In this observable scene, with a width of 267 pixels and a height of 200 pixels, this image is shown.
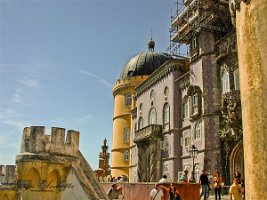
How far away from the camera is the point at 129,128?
149 feet

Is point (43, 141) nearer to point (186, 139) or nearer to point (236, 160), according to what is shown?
point (236, 160)

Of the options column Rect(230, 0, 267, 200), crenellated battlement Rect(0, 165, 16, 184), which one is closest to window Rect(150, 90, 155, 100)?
crenellated battlement Rect(0, 165, 16, 184)

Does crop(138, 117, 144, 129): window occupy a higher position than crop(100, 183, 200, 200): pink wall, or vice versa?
crop(138, 117, 144, 129): window

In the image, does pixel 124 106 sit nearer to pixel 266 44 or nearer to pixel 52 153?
pixel 52 153

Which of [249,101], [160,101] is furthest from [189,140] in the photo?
[249,101]

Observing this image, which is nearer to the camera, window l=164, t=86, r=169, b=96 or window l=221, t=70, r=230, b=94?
window l=221, t=70, r=230, b=94

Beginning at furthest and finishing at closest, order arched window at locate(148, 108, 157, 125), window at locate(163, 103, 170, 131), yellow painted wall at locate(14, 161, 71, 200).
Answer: arched window at locate(148, 108, 157, 125)
window at locate(163, 103, 170, 131)
yellow painted wall at locate(14, 161, 71, 200)

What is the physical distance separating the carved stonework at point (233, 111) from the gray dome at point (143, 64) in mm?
26083

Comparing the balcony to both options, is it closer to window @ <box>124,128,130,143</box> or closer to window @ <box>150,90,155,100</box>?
window @ <box>150,90,155,100</box>

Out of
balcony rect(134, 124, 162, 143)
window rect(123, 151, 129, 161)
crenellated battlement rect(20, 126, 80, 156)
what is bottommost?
crenellated battlement rect(20, 126, 80, 156)

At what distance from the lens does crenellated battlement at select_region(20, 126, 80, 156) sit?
27.0ft

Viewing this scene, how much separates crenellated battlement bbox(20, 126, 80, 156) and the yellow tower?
3460 centimetres

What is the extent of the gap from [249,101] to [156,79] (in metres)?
30.8

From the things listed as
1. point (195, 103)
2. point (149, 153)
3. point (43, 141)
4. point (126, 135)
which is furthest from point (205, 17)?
point (126, 135)
